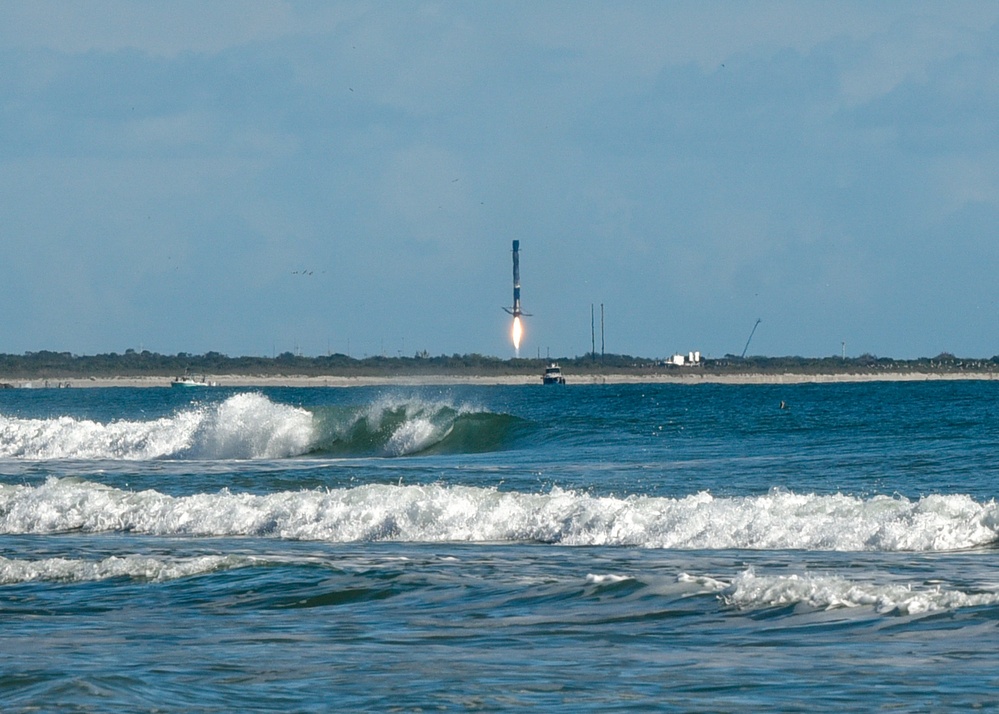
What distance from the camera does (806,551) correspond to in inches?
703

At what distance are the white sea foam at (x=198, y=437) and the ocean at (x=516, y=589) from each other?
44.9 ft

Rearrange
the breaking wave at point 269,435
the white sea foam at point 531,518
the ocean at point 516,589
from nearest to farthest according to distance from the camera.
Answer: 1. the ocean at point 516,589
2. the white sea foam at point 531,518
3. the breaking wave at point 269,435

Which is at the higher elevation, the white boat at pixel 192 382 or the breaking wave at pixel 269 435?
the white boat at pixel 192 382

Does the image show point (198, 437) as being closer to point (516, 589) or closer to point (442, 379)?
point (516, 589)

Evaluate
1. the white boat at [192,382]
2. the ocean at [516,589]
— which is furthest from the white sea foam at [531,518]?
the white boat at [192,382]

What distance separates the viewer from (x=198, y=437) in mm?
47875

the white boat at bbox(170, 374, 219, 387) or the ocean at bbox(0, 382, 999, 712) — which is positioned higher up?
the white boat at bbox(170, 374, 219, 387)

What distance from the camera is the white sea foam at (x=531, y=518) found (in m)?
18.7

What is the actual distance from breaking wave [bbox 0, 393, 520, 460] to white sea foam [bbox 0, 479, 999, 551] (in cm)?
2188

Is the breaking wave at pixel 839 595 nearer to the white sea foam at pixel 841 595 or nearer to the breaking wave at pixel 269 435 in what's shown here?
the white sea foam at pixel 841 595

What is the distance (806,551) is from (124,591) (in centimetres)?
830

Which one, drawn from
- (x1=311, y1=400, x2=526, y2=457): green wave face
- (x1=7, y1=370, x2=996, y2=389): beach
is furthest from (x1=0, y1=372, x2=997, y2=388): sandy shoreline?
(x1=311, y1=400, x2=526, y2=457): green wave face

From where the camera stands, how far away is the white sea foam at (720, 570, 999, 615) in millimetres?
12625

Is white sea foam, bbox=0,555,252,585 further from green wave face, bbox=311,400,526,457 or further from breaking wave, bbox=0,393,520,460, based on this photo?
breaking wave, bbox=0,393,520,460
